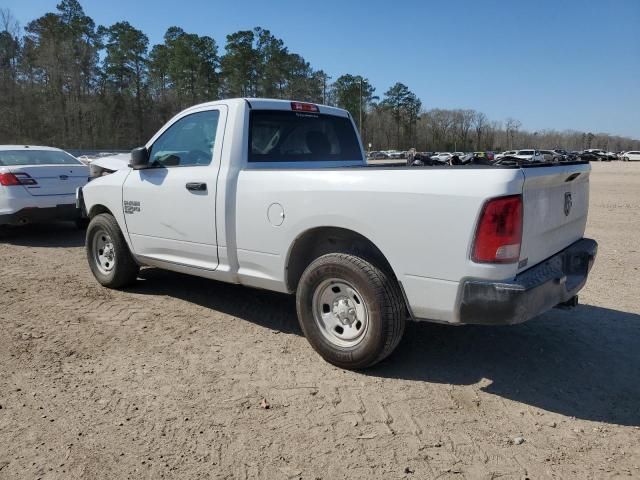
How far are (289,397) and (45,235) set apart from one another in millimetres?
8041

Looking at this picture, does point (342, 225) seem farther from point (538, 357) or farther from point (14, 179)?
point (14, 179)

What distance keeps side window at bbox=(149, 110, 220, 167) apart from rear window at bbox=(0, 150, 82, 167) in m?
5.02

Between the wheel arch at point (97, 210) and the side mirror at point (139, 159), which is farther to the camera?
the wheel arch at point (97, 210)

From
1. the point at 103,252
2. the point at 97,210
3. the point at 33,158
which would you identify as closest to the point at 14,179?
the point at 33,158

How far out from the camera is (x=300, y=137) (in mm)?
4887

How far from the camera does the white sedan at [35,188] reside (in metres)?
8.09

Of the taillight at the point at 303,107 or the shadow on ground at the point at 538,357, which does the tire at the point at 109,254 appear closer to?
the shadow on ground at the point at 538,357

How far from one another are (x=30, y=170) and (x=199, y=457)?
7.25 m

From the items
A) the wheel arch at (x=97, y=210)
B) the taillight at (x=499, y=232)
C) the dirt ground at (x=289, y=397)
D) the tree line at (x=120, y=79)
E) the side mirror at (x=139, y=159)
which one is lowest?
the dirt ground at (x=289, y=397)

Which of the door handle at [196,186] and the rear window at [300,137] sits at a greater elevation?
the rear window at [300,137]

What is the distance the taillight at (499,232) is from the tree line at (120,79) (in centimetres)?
6799

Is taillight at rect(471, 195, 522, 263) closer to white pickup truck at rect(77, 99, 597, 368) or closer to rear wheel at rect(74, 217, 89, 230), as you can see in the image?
white pickup truck at rect(77, 99, 597, 368)

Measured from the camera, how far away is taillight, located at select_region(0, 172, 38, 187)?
8055mm

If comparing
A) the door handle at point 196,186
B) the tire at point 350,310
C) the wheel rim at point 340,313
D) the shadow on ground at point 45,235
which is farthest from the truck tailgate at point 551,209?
the shadow on ground at point 45,235
